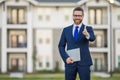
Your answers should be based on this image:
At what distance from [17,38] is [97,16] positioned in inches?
312

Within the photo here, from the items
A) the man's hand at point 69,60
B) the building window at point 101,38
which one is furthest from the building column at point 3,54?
the man's hand at point 69,60

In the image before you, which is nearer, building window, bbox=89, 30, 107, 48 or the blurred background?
the blurred background

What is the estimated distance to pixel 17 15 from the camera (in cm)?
4200

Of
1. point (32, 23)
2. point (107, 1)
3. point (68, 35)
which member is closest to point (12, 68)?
point (32, 23)

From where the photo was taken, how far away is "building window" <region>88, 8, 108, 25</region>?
137ft

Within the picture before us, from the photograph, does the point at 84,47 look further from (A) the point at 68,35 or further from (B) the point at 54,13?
(B) the point at 54,13

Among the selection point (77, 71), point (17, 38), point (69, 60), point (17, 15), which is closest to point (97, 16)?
point (17, 15)

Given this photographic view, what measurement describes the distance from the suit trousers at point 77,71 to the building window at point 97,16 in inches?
1360

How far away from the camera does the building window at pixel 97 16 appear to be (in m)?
41.8

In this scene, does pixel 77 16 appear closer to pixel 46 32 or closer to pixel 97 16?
pixel 97 16

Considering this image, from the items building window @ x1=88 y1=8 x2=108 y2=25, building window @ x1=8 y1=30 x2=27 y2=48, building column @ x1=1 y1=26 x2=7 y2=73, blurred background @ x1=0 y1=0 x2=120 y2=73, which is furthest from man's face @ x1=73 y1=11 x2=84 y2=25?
building window @ x1=88 y1=8 x2=108 y2=25

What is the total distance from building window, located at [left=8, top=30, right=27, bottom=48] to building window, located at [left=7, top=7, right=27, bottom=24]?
1043 millimetres

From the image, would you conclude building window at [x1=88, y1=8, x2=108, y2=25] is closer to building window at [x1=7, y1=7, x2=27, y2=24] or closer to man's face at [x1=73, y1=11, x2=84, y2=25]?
building window at [x1=7, y1=7, x2=27, y2=24]

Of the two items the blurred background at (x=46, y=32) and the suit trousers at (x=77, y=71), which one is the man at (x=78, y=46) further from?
the blurred background at (x=46, y=32)
